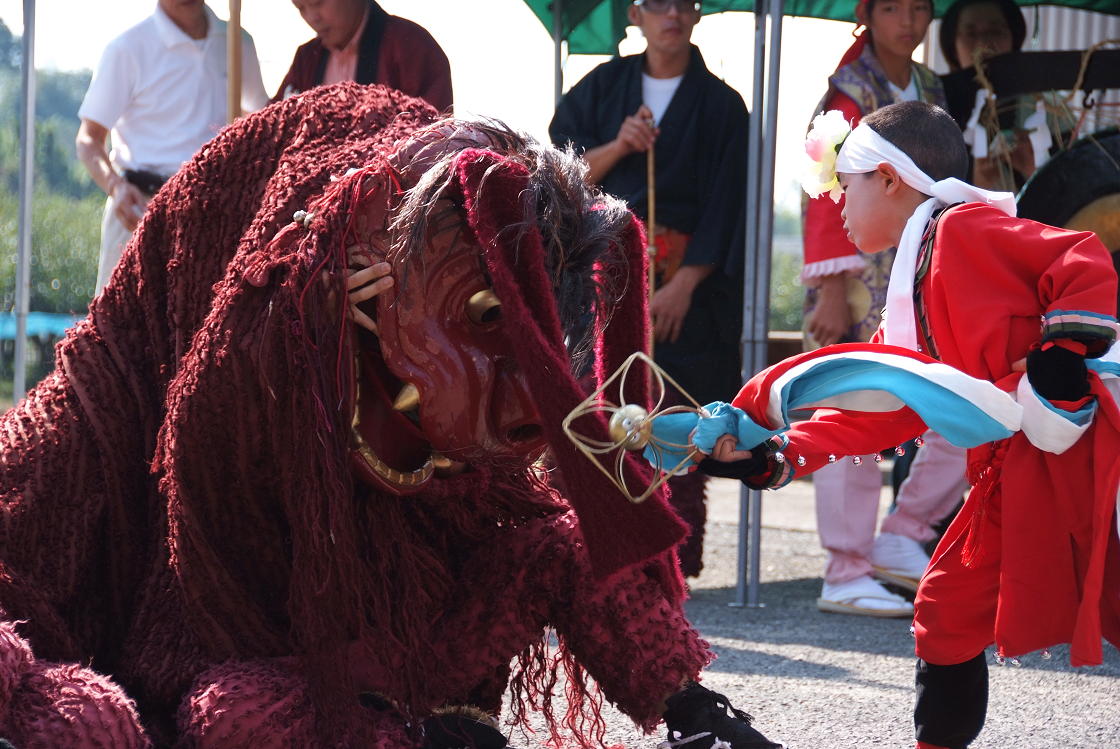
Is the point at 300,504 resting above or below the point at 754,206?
below

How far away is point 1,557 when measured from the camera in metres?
2.19

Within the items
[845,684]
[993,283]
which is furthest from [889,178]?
[845,684]

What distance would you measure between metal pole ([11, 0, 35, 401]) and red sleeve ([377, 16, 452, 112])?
1.27 meters

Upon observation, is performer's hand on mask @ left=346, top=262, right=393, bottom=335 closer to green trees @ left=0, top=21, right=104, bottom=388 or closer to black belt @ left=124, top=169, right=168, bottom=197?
black belt @ left=124, top=169, right=168, bottom=197

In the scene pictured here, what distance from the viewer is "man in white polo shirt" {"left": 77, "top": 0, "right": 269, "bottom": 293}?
417 cm

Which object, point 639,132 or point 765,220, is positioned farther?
point 639,132

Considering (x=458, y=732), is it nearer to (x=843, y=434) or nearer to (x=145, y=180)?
(x=843, y=434)

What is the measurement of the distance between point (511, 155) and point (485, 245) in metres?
0.21

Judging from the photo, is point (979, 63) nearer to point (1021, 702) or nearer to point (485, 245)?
point (1021, 702)

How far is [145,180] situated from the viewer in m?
4.12

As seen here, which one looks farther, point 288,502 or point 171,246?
point 171,246

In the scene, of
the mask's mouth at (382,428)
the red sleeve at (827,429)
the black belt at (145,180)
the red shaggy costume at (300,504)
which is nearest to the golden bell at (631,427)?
the red shaggy costume at (300,504)

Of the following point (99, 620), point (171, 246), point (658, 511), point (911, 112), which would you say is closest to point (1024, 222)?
point (911, 112)

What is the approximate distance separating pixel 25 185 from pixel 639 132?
199 cm
